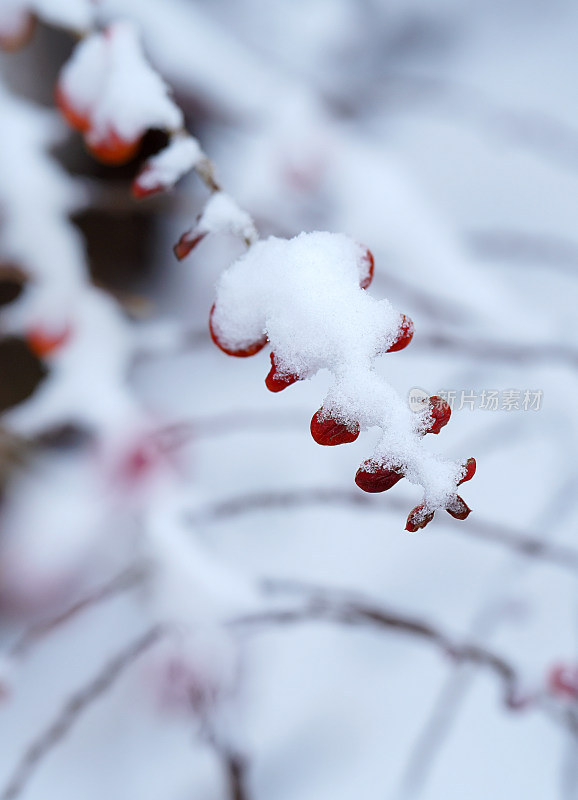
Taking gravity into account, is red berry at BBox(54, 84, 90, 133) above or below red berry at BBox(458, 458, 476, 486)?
above

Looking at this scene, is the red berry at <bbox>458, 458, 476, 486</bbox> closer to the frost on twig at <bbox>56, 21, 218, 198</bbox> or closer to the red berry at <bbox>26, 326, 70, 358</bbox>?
the frost on twig at <bbox>56, 21, 218, 198</bbox>

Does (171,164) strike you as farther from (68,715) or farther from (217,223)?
(68,715)

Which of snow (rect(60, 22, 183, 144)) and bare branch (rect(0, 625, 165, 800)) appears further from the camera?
bare branch (rect(0, 625, 165, 800))

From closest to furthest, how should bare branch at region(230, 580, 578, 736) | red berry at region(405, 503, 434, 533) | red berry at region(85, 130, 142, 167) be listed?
red berry at region(405, 503, 434, 533) < red berry at region(85, 130, 142, 167) < bare branch at region(230, 580, 578, 736)

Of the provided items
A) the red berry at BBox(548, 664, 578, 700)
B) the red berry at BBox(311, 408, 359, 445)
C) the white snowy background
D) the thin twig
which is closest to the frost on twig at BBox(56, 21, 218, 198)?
the red berry at BBox(311, 408, 359, 445)

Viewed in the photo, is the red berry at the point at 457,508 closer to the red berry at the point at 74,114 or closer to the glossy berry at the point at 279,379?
the glossy berry at the point at 279,379

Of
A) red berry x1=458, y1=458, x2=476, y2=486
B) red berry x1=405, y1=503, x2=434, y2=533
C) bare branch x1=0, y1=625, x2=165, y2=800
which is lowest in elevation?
bare branch x1=0, y1=625, x2=165, y2=800

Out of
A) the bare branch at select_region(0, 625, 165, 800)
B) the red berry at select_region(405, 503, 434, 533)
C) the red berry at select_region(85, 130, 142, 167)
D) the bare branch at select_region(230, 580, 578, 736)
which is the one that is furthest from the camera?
the bare branch at select_region(230, 580, 578, 736)

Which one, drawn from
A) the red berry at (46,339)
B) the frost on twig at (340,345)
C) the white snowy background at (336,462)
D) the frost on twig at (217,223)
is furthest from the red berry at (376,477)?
the red berry at (46,339)
